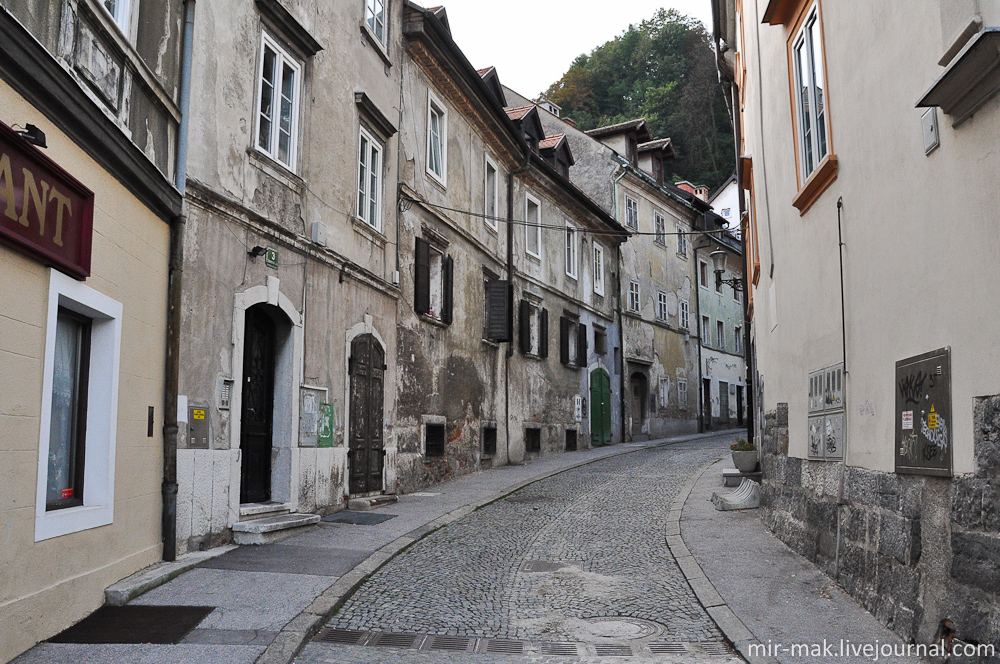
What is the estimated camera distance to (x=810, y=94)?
27.2 feet

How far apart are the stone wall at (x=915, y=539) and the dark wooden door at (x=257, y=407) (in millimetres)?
6213

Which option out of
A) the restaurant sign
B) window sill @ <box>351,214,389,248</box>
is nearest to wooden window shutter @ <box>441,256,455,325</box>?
window sill @ <box>351,214,389,248</box>

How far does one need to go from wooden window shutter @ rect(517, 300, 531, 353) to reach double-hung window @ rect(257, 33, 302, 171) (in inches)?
394

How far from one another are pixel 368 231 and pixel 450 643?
26.3ft

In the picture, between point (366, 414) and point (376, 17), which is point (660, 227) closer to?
point (376, 17)

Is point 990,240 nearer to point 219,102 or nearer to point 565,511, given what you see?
point 219,102

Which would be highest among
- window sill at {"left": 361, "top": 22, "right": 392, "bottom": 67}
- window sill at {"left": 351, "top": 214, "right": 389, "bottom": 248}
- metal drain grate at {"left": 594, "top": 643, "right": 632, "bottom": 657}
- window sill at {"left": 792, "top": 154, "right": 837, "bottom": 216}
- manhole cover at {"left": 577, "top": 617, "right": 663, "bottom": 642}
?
window sill at {"left": 361, "top": 22, "right": 392, "bottom": 67}

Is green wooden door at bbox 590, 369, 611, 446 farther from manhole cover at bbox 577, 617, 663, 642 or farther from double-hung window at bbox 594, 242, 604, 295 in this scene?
manhole cover at bbox 577, 617, 663, 642

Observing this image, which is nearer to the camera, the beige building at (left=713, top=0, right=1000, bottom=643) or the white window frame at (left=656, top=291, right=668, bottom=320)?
the beige building at (left=713, top=0, right=1000, bottom=643)

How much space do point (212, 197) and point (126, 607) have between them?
165 inches

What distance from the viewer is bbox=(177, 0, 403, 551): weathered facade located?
856cm

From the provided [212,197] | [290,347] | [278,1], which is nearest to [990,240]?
[212,197]

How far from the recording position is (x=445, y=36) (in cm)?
1527

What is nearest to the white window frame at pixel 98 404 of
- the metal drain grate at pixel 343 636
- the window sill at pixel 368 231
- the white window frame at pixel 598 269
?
the metal drain grate at pixel 343 636
